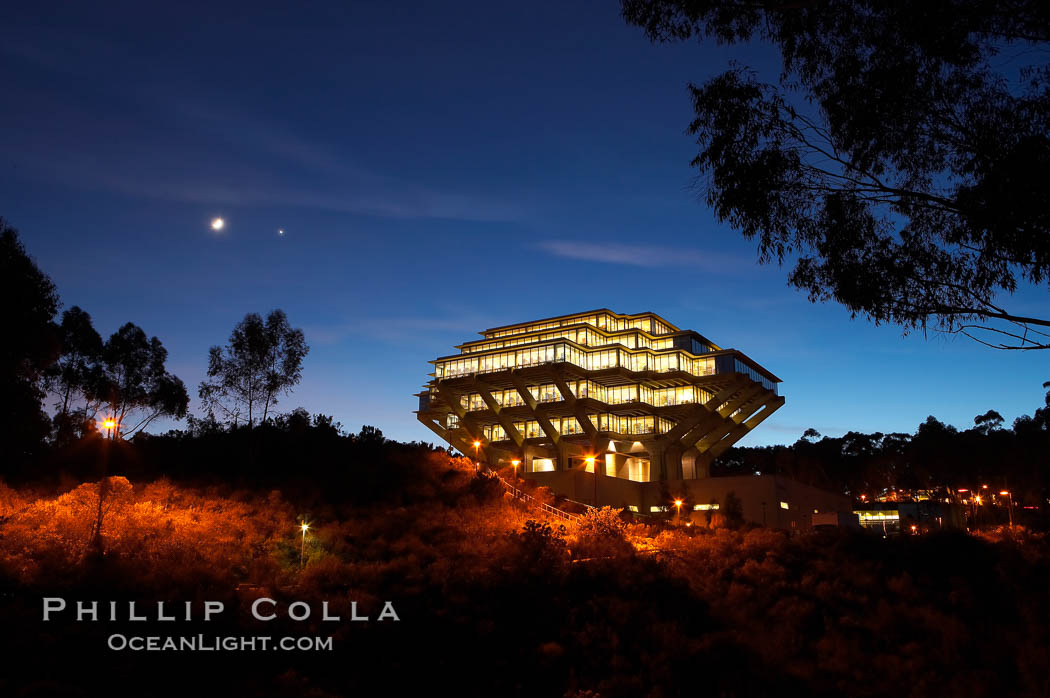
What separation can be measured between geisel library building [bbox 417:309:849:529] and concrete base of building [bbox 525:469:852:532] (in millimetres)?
443

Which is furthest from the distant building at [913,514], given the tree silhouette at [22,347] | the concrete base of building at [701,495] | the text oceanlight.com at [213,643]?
the tree silhouette at [22,347]

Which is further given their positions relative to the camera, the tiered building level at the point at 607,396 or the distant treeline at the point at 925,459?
the distant treeline at the point at 925,459

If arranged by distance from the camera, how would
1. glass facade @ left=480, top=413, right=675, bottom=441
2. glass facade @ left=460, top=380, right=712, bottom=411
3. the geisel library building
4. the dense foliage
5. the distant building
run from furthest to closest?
the dense foliage < glass facade @ left=460, top=380, right=712, bottom=411 < glass facade @ left=480, top=413, right=675, bottom=441 < the geisel library building < the distant building

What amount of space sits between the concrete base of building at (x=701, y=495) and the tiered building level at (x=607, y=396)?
500 centimetres

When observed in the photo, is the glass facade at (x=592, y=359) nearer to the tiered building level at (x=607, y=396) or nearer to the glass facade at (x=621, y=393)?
the tiered building level at (x=607, y=396)

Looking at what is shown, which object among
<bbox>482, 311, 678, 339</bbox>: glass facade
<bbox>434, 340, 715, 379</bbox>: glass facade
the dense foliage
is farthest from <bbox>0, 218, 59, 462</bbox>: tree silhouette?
the dense foliage

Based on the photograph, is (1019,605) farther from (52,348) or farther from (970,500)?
(970,500)

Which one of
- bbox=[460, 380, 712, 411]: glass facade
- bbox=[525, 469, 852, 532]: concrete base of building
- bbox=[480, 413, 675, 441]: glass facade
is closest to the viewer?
bbox=[525, 469, 852, 532]: concrete base of building

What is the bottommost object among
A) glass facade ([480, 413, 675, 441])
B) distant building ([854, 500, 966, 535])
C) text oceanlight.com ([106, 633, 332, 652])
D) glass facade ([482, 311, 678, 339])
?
distant building ([854, 500, 966, 535])

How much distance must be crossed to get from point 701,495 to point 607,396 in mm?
15105

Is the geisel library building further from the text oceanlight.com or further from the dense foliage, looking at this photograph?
the text oceanlight.com

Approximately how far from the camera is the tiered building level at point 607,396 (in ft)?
229

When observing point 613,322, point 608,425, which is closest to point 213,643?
point 608,425

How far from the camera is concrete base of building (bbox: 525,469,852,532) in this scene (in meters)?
55.7
